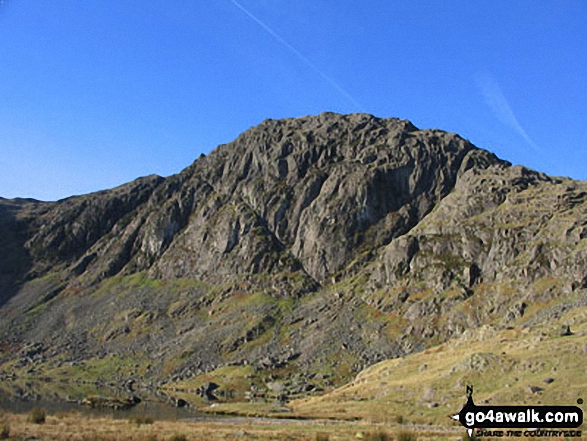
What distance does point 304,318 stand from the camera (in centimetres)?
15600

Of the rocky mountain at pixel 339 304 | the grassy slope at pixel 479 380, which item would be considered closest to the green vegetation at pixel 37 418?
the grassy slope at pixel 479 380

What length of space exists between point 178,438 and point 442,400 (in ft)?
119

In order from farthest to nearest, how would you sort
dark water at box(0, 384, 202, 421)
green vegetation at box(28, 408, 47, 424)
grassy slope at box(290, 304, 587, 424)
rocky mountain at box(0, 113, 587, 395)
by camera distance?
1. rocky mountain at box(0, 113, 587, 395)
2. dark water at box(0, 384, 202, 421)
3. grassy slope at box(290, 304, 587, 424)
4. green vegetation at box(28, 408, 47, 424)

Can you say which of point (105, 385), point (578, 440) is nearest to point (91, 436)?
point (578, 440)

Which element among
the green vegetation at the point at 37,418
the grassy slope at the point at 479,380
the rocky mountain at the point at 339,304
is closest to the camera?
the green vegetation at the point at 37,418

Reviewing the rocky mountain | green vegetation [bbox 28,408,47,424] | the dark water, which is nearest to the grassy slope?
the dark water

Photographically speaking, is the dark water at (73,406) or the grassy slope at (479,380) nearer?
the grassy slope at (479,380)

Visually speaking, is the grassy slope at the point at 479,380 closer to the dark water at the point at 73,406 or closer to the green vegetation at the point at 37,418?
the dark water at the point at 73,406

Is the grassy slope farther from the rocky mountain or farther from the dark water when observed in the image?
the rocky mountain

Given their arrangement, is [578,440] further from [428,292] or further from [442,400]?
[428,292]

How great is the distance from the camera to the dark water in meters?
69.2

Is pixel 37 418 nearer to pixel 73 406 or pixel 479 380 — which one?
pixel 73 406

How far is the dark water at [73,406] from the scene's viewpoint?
69.2 m

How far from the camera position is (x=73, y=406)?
8112cm
